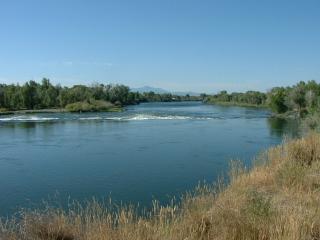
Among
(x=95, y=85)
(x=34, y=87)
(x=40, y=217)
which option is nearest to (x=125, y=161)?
(x=40, y=217)

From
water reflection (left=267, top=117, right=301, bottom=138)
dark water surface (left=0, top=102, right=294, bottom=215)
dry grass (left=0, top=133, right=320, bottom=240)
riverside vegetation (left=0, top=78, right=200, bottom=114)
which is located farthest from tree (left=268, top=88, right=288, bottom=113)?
dry grass (left=0, top=133, right=320, bottom=240)

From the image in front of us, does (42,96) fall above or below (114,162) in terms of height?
above

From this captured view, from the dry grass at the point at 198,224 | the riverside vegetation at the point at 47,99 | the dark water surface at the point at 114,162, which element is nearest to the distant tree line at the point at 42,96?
the riverside vegetation at the point at 47,99

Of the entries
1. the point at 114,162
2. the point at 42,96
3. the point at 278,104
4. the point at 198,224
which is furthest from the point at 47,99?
the point at 198,224

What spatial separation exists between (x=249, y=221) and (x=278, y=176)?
613 centimetres

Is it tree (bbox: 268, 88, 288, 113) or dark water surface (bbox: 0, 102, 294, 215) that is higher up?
tree (bbox: 268, 88, 288, 113)

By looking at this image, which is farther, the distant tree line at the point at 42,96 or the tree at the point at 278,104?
the distant tree line at the point at 42,96

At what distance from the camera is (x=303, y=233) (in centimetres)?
625

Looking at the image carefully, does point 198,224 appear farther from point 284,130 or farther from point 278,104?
point 278,104

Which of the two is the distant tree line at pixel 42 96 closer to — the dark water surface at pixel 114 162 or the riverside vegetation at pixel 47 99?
the riverside vegetation at pixel 47 99

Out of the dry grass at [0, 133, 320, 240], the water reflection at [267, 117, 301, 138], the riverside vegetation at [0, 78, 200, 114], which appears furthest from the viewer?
the riverside vegetation at [0, 78, 200, 114]

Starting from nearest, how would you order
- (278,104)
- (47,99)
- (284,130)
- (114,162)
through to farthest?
(114,162) < (284,130) < (278,104) < (47,99)

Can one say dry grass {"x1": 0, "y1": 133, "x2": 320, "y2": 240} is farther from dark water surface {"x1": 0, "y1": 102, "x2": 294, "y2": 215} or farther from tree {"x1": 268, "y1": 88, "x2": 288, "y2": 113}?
tree {"x1": 268, "y1": 88, "x2": 288, "y2": 113}

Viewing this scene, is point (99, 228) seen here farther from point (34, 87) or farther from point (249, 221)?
point (34, 87)
